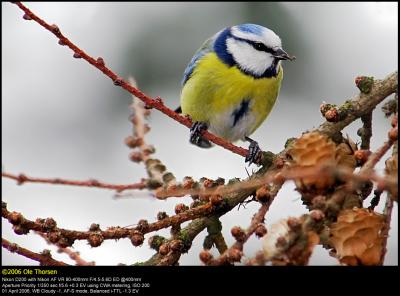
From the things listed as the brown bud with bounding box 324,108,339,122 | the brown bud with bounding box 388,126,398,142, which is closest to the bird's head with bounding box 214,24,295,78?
the brown bud with bounding box 324,108,339,122

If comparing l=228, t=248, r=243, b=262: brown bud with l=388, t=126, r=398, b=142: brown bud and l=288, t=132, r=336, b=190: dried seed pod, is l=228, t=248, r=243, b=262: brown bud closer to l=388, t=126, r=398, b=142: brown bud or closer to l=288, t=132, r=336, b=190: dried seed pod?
l=288, t=132, r=336, b=190: dried seed pod

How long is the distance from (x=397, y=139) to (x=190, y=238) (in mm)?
334

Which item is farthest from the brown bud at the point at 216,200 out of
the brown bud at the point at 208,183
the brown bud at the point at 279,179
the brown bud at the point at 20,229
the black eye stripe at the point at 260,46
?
the black eye stripe at the point at 260,46

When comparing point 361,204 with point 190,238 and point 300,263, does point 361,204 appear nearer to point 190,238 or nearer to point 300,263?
point 300,263

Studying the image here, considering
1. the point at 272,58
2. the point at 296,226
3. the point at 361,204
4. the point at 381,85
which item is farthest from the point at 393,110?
the point at 272,58

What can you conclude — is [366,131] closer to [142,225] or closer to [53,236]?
[142,225]

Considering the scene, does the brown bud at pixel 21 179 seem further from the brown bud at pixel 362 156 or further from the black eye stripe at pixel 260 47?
the black eye stripe at pixel 260 47

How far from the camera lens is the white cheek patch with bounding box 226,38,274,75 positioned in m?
1.99

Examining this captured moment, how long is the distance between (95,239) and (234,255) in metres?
0.20

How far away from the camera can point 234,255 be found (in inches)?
26.9

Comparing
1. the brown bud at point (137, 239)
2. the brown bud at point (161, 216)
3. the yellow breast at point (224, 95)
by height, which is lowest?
the brown bud at point (137, 239)

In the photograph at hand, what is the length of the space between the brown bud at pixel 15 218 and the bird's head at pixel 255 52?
128cm

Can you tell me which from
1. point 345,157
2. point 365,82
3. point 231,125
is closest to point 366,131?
point 365,82

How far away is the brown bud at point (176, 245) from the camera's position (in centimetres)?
84
